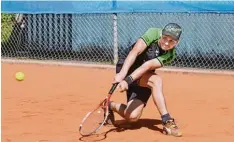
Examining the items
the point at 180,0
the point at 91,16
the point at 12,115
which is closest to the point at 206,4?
the point at 180,0

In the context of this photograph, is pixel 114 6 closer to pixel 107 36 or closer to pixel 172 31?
pixel 107 36

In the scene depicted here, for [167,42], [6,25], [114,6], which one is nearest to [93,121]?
[167,42]

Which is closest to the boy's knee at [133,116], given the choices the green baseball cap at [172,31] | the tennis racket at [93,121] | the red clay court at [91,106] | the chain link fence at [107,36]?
the red clay court at [91,106]

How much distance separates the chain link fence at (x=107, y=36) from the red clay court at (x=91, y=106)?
5.77 ft

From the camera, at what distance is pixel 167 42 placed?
223 inches

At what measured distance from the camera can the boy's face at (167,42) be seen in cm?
562

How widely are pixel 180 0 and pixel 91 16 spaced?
3563mm

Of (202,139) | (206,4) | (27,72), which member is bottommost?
(27,72)

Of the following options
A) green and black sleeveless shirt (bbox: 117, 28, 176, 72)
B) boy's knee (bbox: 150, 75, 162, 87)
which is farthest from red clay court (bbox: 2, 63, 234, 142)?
green and black sleeveless shirt (bbox: 117, 28, 176, 72)

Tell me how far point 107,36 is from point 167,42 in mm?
9061

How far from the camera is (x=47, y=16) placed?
50.3ft

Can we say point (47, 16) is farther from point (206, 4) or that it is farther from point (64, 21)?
point (206, 4)

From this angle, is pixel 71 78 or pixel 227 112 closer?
pixel 227 112

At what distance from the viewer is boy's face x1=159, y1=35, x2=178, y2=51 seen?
562 cm
